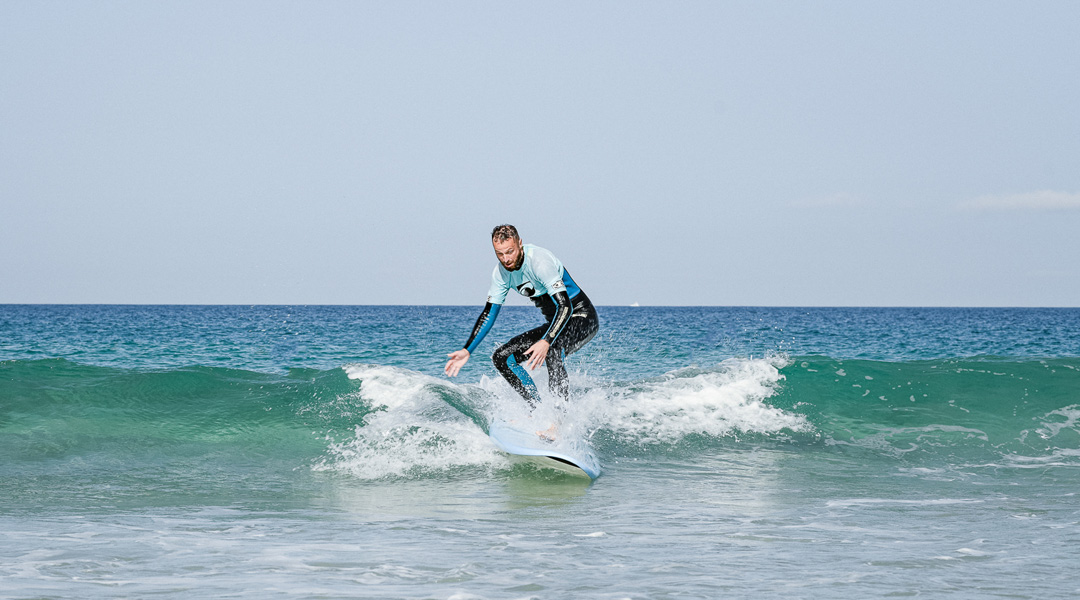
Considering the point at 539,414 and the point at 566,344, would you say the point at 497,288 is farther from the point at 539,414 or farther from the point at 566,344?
the point at 539,414

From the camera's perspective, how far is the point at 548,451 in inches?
296

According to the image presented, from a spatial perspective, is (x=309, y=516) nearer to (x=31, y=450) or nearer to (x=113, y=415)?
(x=31, y=450)

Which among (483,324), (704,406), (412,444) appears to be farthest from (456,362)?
(704,406)

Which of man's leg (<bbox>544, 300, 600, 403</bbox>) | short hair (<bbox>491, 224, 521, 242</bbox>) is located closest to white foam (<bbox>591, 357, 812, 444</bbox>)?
man's leg (<bbox>544, 300, 600, 403</bbox>)

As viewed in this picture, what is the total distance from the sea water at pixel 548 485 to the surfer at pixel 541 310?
0.56 m

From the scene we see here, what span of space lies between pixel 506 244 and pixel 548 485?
2.06 metres

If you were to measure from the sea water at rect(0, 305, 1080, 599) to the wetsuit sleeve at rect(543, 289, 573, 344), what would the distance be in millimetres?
1028

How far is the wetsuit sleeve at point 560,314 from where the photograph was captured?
7.32 meters

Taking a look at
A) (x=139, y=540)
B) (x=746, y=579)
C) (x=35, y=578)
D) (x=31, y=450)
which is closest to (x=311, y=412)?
(x=31, y=450)

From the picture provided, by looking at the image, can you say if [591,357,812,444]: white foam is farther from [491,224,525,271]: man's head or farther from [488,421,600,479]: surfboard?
[491,224,525,271]: man's head

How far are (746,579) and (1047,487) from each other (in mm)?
4513

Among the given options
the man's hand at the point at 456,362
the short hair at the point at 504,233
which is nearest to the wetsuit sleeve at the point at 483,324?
the man's hand at the point at 456,362

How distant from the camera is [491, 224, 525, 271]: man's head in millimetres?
7199

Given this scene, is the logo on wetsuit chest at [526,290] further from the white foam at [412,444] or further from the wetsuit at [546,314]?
the white foam at [412,444]
